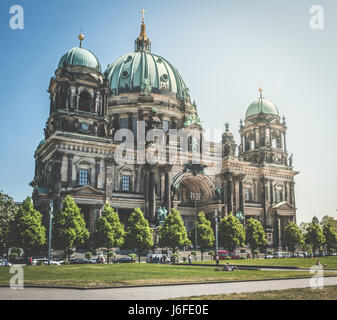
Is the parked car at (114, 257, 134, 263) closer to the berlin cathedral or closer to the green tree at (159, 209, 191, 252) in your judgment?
the green tree at (159, 209, 191, 252)

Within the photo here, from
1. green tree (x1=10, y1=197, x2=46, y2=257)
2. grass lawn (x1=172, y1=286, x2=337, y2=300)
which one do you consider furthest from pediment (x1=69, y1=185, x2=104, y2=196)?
grass lawn (x1=172, y1=286, x2=337, y2=300)

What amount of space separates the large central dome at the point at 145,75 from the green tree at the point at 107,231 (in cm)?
3397

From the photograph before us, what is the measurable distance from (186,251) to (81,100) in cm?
3002

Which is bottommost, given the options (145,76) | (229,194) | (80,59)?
(229,194)

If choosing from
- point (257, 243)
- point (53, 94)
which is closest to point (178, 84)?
point (53, 94)

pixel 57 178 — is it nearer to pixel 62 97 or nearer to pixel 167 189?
pixel 62 97

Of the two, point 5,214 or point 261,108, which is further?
point 261,108

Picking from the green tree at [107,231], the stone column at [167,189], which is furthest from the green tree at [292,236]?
the green tree at [107,231]

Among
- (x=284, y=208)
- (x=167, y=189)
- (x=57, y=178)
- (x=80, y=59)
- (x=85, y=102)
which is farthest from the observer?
(x=284, y=208)

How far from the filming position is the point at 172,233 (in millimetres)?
59906

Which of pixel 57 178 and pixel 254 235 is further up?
pixel 57 178

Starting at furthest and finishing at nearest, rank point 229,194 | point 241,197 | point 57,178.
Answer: point 241,197
point 229,194
point 57,178

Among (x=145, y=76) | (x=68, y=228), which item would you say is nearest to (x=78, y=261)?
(x=68, y=228)

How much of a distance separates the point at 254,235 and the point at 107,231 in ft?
90.5
